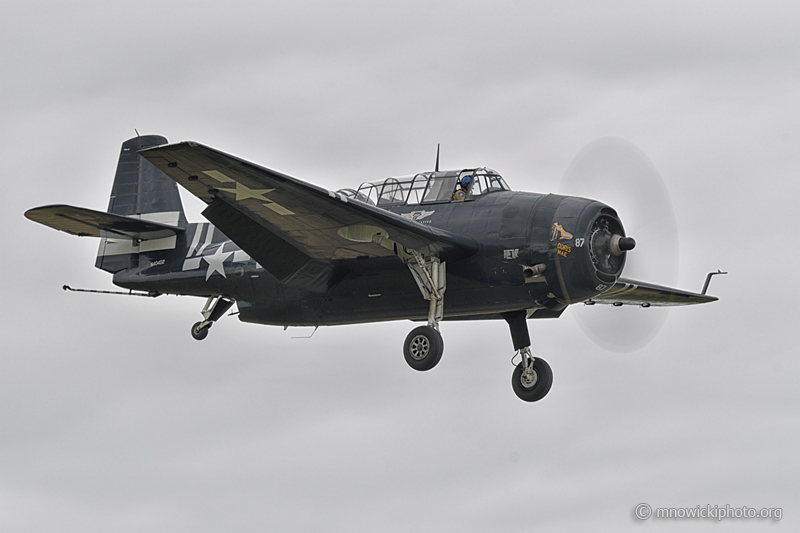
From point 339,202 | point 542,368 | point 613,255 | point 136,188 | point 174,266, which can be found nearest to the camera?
point 339,202

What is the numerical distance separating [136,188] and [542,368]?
11748 mm

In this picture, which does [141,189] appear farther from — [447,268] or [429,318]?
[429,318]

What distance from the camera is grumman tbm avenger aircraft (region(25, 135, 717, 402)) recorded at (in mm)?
21203

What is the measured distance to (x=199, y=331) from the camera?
27000 millimetres

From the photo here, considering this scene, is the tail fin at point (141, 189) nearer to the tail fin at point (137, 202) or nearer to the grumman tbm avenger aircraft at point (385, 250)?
the tail fin at point (137, 202)

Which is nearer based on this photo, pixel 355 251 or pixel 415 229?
pixel 415 229

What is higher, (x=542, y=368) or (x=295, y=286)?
(x=295, y=286)

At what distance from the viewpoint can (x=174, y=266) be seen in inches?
1050

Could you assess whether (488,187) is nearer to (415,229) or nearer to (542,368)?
(415,229)

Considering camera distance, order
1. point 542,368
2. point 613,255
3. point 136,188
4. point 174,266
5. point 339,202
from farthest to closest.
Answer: point 136,188, point 174,266, point 542,368, point 613,255, point 339,202

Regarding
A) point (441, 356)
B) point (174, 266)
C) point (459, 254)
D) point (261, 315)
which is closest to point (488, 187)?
point (459, 254)

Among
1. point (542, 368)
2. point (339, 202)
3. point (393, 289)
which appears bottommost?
point (542, 368)

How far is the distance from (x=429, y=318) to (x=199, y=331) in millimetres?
7167

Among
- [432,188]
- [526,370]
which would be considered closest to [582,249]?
[432,188]
